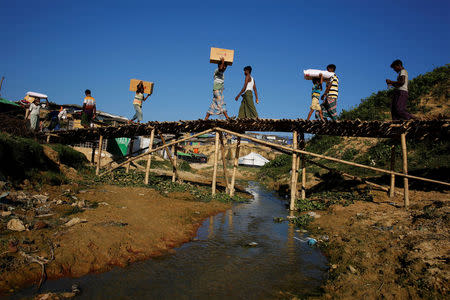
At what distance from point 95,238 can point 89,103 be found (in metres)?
9.94

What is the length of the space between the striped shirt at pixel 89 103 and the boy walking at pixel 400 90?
12.2 meters

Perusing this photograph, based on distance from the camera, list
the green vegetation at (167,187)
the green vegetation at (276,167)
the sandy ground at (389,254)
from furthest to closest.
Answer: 1. the green vegetation at (276,167)
2. the green vegetation at (167,187)
3. the sandy ground at (389,254)

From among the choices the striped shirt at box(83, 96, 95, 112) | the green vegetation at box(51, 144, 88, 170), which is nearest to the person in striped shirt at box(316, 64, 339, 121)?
the striped shirt at box(83, 96, 95, 112)

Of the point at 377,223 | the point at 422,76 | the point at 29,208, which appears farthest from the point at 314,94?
the point at 422,76

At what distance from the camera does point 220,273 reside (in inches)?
158

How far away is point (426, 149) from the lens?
38.5 feet

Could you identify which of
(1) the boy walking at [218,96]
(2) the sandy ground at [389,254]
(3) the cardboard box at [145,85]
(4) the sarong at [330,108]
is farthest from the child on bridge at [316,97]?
(3) the cardboard box at [145,85]

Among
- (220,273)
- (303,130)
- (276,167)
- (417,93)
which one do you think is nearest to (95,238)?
(220,273)

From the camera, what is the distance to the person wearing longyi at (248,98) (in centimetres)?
1000

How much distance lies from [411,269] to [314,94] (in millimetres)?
6575

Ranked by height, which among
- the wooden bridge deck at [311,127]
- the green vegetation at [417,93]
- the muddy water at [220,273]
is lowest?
the muddy water at [220,273]

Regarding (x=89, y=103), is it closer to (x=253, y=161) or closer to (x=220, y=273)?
(x=220, y=273)

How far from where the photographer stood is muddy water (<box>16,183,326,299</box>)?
132 inches

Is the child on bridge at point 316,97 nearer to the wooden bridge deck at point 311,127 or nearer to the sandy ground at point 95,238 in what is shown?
the wooden bridge deck at point 311,127
